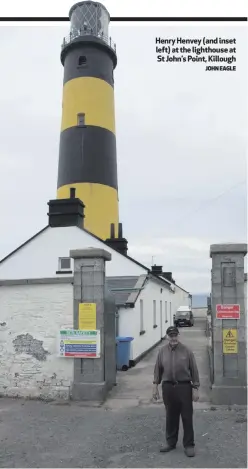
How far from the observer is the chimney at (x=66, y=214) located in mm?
18797

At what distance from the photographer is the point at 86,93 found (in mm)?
25297

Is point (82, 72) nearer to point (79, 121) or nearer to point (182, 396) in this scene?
point (79, 121)

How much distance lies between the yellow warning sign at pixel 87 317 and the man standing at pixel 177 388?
331cm

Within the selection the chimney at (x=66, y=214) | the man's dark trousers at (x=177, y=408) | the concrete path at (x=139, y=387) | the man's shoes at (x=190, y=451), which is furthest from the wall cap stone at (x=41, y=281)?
the chimney at (x=66, y=214)

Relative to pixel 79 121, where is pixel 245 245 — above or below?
below

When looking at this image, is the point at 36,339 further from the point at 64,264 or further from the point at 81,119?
the point at 81,119

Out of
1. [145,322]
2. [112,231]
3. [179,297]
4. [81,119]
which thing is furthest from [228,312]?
[179,297]

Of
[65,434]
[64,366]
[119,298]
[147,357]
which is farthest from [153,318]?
[65,434]

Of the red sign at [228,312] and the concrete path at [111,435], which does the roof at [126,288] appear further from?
the red sign at [228,312]

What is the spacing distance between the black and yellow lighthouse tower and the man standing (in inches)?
674

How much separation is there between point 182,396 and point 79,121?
20.9 metres

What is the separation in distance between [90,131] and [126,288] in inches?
441

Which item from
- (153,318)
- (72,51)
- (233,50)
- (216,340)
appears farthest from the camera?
(72,51)

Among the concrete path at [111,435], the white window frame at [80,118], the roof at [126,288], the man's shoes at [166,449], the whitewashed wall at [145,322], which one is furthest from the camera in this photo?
the white window frame at [80,118]
